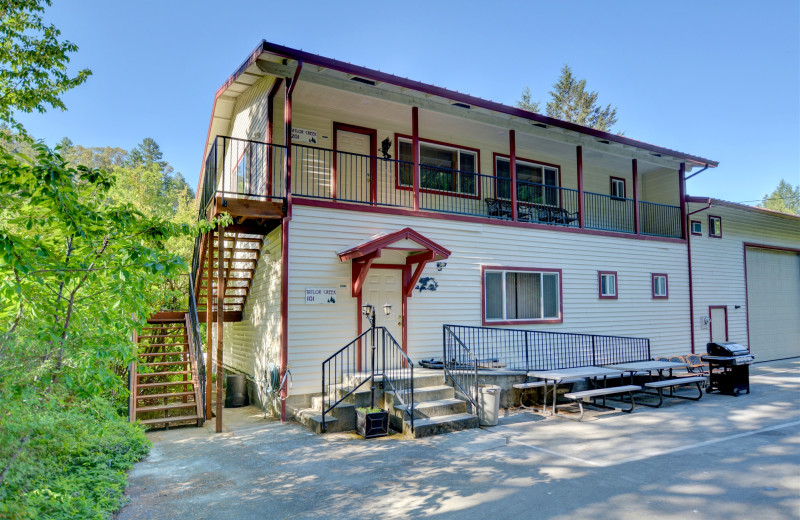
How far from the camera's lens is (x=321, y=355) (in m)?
8.91

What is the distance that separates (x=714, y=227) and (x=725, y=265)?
1.42 meters

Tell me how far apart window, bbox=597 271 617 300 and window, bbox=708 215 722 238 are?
5.30m

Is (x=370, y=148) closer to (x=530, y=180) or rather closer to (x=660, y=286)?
Result: (x=530, y=180)

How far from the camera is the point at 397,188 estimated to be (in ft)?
37.6

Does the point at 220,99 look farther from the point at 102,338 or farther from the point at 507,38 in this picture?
the point at 507,38

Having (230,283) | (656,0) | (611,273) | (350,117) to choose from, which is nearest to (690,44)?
(656,0)

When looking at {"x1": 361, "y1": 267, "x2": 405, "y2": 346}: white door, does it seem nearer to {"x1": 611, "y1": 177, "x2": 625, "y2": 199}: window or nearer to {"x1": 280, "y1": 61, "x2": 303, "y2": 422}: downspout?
{"x1": 280, "y1": 61, "x2": 303, "y2": 422}: downspout

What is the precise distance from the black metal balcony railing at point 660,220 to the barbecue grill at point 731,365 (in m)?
5.18

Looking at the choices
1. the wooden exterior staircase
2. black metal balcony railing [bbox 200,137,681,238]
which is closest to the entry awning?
black metal balcony railing [bbox 200,137,681,238]

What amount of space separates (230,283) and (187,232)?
6.19 m

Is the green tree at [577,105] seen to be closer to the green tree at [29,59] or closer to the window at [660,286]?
the window at [660,286]

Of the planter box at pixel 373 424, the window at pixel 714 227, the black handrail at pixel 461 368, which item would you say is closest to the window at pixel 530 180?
the black handrail at pixel 461 368

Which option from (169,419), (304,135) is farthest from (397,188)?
(169,419)

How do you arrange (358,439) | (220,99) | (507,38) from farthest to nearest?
1. (507,38)
2. (220,99)
3. (358,439)
